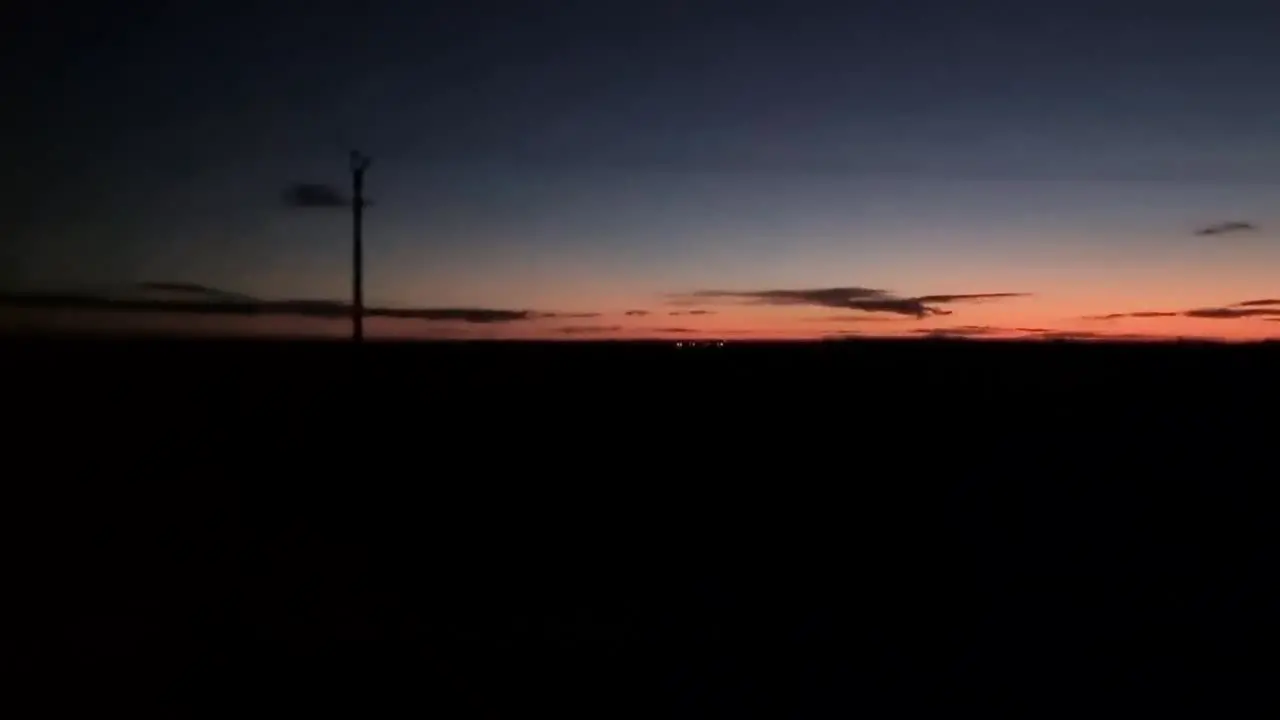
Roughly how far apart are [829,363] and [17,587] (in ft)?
50.8

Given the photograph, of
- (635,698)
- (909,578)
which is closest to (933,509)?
(909,578)

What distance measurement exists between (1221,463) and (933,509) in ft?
12.4

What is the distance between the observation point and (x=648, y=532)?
1494 centimetres

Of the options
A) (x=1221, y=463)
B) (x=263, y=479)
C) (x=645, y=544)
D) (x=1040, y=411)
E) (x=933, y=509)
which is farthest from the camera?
(x=1040, y=411)

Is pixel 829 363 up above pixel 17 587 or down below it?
above

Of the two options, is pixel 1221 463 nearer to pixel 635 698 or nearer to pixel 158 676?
pixel 635 698

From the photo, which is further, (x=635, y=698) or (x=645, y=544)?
(x=645, y=544)

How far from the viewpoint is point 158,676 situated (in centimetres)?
925

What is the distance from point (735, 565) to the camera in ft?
43.2

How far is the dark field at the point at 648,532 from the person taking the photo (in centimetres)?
946

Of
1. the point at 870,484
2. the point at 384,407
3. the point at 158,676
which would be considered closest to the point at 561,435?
the point at 384,407

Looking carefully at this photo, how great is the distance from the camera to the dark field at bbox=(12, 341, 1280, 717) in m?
9.46

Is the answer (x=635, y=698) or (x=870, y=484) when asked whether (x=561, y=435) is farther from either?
(x=635, y=698)

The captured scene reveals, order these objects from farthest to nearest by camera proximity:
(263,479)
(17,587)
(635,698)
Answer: (263,479), (17,587), (635,698)
